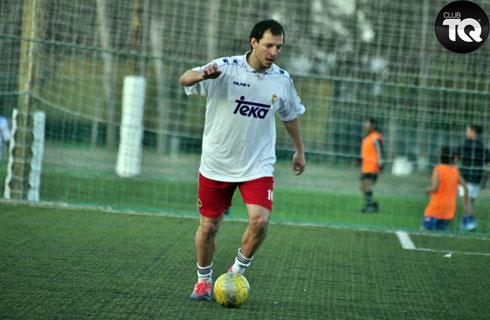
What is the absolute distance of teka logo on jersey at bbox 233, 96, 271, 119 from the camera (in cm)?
714

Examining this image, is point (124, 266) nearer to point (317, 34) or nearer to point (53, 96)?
point (53, 96)

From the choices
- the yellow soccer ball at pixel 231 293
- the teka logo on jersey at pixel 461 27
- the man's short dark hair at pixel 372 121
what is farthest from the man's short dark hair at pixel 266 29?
the man's short dark hair at pixel 372 121

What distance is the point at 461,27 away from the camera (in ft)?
49.0

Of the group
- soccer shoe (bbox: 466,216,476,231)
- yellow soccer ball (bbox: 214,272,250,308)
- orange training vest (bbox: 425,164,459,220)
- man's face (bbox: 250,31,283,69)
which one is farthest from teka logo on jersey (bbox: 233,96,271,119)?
soccer shoe (bbox: 466,216,476,231)

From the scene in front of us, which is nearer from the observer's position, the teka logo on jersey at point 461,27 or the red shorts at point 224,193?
the red shorts at point 224,193

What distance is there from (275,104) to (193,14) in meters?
9.84

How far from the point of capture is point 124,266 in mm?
8469

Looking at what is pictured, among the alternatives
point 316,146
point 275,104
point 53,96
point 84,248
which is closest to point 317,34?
point 316,146

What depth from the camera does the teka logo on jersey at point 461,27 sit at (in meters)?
14.6

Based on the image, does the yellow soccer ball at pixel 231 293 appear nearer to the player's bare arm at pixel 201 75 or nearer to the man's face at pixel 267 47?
the player's bare arm at pixel 201 75

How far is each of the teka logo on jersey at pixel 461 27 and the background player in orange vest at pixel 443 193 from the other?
1.66 m

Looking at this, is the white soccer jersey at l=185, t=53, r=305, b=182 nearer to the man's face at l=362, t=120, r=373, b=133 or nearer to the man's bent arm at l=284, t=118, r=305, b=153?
the man's bent arm at l=284, t=118, r=305, b=153

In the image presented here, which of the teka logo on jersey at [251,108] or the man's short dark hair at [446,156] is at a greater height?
the teka logo on jersey at [251,108]

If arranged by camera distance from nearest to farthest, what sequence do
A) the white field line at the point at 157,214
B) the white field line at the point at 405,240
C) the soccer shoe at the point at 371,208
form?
the white field line at the point at 405,240 < the white field line at the point at 157,214 < the soccer shoe at the point at 371,208
